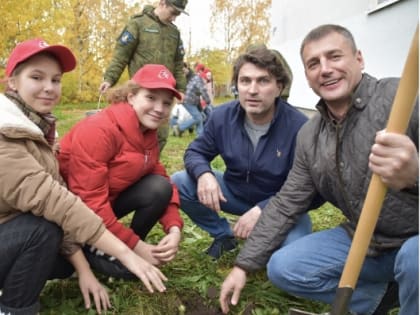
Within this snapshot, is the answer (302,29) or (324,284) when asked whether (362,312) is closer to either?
(324,284)

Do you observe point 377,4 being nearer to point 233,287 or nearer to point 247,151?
point 247,151

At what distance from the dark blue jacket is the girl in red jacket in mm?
381

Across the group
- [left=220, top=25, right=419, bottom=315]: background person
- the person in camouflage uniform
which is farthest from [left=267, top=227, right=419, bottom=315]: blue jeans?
the person in camouflage uniform

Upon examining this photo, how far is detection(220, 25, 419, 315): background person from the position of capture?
6.39ft

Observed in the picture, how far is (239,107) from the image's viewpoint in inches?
111

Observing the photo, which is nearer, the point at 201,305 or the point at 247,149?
the point at 201,305

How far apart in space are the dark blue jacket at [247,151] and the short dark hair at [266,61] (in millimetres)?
181

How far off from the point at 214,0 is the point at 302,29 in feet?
71.2

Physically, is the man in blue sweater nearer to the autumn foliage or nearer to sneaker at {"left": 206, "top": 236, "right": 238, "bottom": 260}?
sneaker at {"left": 206, "top": 236, "right": 238, "bottom": 260}

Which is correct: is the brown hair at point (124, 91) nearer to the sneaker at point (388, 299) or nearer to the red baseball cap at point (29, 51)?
the red baseball cap at point (29, 51)

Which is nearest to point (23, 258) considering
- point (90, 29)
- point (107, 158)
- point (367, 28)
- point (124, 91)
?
point (107, 158)

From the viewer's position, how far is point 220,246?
3.11 m

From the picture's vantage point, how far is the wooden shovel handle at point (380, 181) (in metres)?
Answer: 1.21

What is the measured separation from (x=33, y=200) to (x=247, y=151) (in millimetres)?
1387
